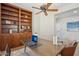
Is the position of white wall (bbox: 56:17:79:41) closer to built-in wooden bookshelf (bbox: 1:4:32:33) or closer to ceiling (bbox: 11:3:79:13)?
ceiling (bbox: 11:3:79:13)

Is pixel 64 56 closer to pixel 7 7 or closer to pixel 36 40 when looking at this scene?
pixel 36 40

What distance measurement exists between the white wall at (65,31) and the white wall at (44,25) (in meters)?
0.12

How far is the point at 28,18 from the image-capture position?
1.95 metres

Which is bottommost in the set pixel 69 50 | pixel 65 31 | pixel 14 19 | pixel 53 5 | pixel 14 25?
pixel 69 50

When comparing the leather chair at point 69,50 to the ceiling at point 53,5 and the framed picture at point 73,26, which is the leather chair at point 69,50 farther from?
the ceiling at point 53,5

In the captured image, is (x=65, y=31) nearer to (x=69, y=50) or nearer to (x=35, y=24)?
(x=69, y=50)

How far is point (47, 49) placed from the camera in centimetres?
189

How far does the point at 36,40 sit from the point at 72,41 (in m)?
0.60

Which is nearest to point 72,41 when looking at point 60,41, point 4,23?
point 60,41

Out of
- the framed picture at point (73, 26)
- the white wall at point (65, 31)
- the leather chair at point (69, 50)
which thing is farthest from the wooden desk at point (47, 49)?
the framed picture at point (73, 26)

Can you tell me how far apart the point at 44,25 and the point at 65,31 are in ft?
1.22

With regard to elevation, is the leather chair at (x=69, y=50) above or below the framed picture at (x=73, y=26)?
below

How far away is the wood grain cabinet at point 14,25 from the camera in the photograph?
72.9 inches

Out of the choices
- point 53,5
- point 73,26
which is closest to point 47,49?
point 73,26
